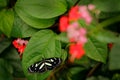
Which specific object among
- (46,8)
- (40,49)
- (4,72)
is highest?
Answer: (46,8)

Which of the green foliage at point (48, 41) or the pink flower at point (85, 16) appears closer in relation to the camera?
the pink flower at point (85, 16)

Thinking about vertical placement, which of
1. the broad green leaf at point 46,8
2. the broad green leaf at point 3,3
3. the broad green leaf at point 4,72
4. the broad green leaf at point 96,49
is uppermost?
the broad green leaf at point 46,8

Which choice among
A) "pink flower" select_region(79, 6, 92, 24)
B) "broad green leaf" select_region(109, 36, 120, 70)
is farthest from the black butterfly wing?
"pink flower" select_region(79, 6, 92, 24)

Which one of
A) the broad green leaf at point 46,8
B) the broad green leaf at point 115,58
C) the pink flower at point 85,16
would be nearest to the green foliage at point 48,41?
the broad green leaf at point 46,8

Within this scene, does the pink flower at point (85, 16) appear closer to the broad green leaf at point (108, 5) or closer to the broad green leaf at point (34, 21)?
the broad green leaf at point (108, 5)

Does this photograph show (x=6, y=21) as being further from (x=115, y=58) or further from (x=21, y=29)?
(x=115, y=58)

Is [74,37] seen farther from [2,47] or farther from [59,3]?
[2,47]

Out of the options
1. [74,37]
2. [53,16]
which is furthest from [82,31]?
[53,16]

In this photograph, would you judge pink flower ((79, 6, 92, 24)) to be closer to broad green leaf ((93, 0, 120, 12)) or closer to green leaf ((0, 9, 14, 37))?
broad green leaf ((93, 0, 120, 12))

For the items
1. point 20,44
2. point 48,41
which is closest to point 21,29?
point 20,44
